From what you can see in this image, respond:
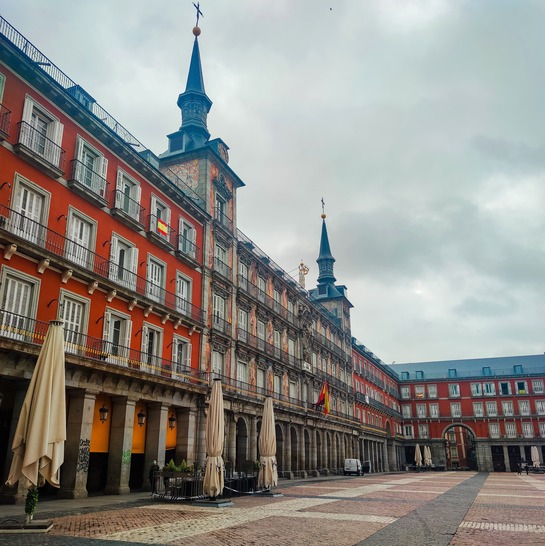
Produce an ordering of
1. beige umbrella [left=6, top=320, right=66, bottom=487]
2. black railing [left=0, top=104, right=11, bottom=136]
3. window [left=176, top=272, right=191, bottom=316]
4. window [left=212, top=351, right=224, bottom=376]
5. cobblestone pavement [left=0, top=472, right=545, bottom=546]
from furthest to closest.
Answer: window [left=212, top=351, right=224, bottom=376] < window [left=176, top=272, right=191, bottom=316] < black railing [left=0, top=104, right=11, bottom=136] < beige umbrella [left=6, top=320, right=66, bottom=487] < cobblestone pavement [left=0, top=472, right=545, bottom=546]

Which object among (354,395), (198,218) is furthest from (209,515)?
(354,395)

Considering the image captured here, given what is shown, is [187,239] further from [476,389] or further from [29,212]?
[476,389]

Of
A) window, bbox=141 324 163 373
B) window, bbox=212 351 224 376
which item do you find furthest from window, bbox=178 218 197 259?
window, bbox=212 351 224 376

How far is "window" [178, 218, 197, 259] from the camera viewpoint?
88.5ft

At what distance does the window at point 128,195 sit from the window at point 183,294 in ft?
13.7

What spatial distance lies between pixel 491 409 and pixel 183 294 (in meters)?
61.1

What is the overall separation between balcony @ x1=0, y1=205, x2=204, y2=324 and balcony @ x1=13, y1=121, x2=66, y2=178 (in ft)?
6.83

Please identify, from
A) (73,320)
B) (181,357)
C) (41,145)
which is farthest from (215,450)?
(41,145)

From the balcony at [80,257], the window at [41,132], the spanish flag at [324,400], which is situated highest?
the window at [41,132]

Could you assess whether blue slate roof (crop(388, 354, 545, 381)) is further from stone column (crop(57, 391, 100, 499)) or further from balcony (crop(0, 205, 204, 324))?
stone column (crop(57, 391, 100, 499))

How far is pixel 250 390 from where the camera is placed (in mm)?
32594

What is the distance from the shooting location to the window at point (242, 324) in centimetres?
3238

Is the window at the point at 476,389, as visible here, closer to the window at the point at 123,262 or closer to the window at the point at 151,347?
the window at the point at 151,347

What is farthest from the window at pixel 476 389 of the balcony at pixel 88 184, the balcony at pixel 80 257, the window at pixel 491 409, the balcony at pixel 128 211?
the balcony at pixel 88 184
